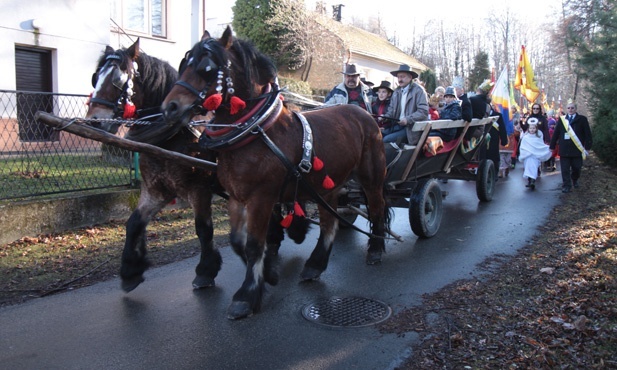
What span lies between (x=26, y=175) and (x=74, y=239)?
56.3 inches

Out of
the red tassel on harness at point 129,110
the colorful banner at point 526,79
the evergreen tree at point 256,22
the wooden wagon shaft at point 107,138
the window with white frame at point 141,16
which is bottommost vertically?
the wooden wagon shaft at point 107,138

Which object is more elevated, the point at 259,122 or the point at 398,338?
the point at 259,122

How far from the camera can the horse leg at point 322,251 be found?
16.7 ft

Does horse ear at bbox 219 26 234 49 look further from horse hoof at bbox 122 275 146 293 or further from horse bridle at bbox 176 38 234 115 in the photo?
horse hoof at bbox 122 275 146 293

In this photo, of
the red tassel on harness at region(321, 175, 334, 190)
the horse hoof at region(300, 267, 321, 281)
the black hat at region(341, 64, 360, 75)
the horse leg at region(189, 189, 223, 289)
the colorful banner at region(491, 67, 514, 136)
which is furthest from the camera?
the colorful banner at region(491, 67, 514, 136)

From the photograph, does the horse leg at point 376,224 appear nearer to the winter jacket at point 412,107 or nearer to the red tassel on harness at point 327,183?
the red tassel on harness at point 327,183

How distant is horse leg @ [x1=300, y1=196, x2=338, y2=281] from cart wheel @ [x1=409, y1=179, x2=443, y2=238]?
4.88ft

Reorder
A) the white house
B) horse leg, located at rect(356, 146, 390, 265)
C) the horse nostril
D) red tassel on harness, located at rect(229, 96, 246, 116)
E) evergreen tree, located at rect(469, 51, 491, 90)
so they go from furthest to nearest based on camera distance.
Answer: evergreen tree, located at rect(469, 51, 491, 90) < the white house < horse leg, located at rect(356, 146, 390, 265) < red tassel on harness, located at rect(229, 96, 246, 116) < the horse nostril

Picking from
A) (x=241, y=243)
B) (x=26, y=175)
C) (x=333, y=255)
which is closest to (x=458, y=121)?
(x=333, y=255)

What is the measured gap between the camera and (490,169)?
9.62m

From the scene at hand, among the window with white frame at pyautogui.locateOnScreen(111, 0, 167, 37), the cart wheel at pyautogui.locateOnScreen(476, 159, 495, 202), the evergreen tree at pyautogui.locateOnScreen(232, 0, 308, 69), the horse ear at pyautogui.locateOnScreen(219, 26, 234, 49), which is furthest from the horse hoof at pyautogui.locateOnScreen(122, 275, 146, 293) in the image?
the evergreen tree at pyautogui.locateOnScreen(232, 0, 308, 69)

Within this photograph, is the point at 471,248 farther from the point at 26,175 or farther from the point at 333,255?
the point at 26,175

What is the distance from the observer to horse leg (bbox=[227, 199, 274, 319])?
4102 millimetres

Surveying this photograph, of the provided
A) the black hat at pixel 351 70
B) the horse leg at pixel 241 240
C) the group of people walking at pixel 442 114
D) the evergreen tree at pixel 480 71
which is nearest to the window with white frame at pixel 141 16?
the group of people walking at pixel 442 114
